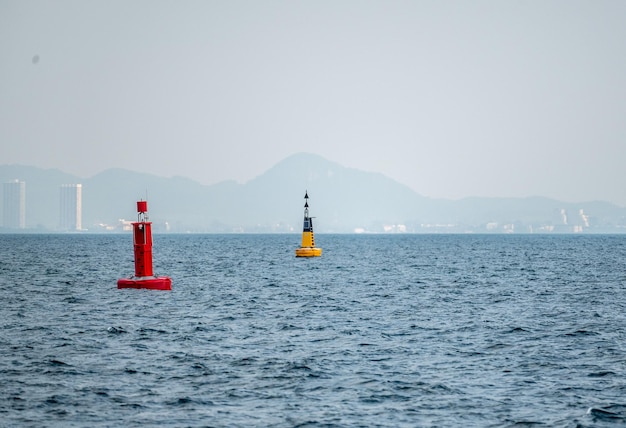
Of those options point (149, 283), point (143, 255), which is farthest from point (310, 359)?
point (149, 283)

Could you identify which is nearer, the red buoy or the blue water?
the blue water

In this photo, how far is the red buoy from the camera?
48031 millimetres

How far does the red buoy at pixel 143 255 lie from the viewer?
48.0 metres

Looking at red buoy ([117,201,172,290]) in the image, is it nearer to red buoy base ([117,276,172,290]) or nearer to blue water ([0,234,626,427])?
red buoy base ([117,276,172,290])

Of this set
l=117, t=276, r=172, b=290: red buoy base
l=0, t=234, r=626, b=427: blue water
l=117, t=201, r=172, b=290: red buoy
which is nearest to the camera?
l=0, t=234, r=626, b=427: blue water

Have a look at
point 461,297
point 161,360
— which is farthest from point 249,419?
point 461,297

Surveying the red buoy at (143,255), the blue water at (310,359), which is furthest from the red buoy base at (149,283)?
the blue water at (310,359)

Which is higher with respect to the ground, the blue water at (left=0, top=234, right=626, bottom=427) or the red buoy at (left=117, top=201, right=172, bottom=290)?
the red buoy at (left=117, top=201, right=172, bottom=290)

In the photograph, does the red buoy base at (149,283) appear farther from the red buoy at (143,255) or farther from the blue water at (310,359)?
the blue water at (310,359)

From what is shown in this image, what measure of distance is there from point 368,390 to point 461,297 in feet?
104

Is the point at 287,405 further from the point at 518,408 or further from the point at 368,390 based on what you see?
the point at 518,408

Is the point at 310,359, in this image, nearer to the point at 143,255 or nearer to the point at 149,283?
the point at 143,255

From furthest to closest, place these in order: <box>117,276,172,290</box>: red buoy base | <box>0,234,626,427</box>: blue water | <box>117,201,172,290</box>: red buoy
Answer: <box>117,276,172,290</box>: red buoy base < <box>117,201,172,290</box>: red buoy < <box>0,234,626,427</box>: blue water

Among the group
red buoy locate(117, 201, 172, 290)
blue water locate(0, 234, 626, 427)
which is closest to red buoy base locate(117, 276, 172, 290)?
red buoy locate(117, 201, 172, 290)
